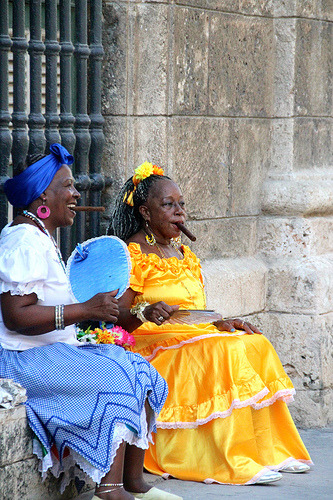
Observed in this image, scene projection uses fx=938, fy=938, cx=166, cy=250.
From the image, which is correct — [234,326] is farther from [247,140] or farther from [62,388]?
[247,140]

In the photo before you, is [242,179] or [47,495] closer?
[47,495]

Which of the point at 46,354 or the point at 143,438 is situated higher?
the point at 46,354

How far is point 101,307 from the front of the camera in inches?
151

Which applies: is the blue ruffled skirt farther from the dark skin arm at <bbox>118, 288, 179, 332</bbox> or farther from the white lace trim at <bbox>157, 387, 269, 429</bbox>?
the white lace trim at <bbox>157, 387, 269, 429</bbox>

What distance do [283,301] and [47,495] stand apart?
2580 millimetres

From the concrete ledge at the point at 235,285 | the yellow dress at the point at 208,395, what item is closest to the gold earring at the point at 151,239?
the yellow dress at the point at 208,395

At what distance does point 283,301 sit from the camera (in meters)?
6.05

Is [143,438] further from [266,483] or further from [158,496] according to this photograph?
[266,483]

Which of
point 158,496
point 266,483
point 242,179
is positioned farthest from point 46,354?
point 242,179

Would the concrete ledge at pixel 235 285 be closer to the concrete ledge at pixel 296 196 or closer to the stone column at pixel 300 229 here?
the stone column at pixel 300 229

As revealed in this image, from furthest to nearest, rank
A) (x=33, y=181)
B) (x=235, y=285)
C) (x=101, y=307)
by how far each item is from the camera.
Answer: (x=235, y=285), (x=33, y=181), (x=101, y=307)

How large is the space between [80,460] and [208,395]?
36.4 inches

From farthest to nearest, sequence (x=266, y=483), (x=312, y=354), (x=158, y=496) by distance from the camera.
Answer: (x=312, y=354), (x=266, y=483), (x=158, y=496)

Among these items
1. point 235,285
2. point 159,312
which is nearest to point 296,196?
point 235,285
